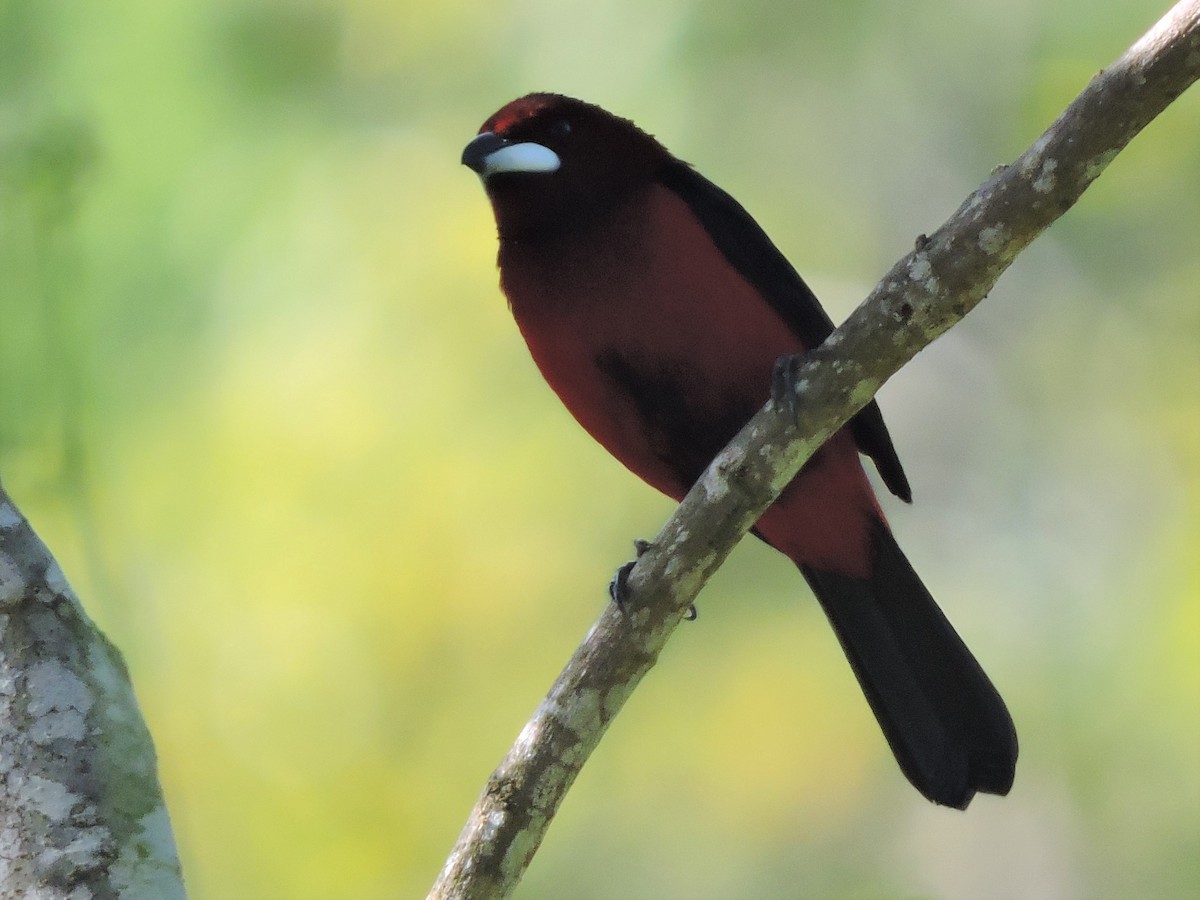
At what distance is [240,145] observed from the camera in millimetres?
6621

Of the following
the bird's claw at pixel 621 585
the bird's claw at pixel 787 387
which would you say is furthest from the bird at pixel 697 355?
the bird's claw at pixel 787 387

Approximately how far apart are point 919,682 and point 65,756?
7.28 ft

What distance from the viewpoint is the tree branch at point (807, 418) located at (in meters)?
2.33

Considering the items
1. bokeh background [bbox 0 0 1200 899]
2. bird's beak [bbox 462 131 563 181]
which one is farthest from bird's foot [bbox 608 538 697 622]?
bokeh background [bbox 0 0 1200 899]

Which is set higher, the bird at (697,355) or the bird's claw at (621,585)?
the bird at (697,355)

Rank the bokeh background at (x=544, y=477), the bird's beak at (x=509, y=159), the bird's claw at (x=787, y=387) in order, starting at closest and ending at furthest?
the bird's claw at (x=787, y=387) < the bird's beak at (x=509, y=159) < the bokeh background at (x=544, y=477)

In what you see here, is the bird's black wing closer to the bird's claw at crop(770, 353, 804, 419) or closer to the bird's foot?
Answer: the bird's foot

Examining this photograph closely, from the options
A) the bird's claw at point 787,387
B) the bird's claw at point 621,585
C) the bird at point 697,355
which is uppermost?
the bird at point 697,355

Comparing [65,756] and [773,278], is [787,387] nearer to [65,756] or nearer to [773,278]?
[773,278]

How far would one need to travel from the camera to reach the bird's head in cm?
354

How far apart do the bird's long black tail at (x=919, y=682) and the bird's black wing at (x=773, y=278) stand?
0.21m

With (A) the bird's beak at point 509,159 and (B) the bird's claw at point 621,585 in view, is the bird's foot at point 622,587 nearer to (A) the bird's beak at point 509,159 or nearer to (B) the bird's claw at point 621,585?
(B) the bird's claw at point 621,585

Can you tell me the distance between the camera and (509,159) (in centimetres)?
356

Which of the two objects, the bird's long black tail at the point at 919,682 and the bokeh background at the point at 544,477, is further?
the bokeh background at the point at 544,477
